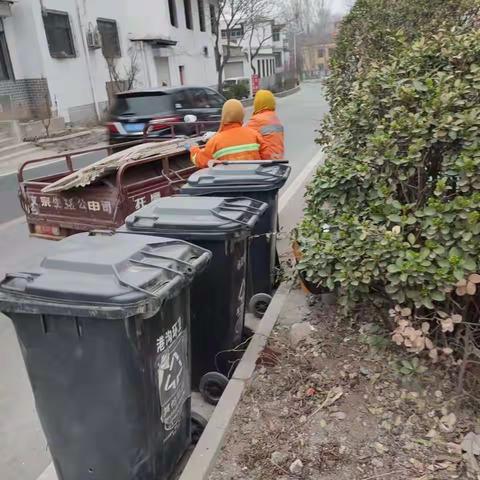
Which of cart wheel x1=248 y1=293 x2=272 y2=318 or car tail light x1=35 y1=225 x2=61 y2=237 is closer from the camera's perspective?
cart wheel x1=248 y1=293 x2=272 y2=318

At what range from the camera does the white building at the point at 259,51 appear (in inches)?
1668

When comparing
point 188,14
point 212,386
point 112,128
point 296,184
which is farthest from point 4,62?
point 212,386

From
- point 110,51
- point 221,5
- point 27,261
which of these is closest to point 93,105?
point 110,51

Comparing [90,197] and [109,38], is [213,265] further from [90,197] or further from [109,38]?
[109,38]

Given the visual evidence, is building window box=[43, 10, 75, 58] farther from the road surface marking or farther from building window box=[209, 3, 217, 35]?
building window box=[209, 3, 217, 35]

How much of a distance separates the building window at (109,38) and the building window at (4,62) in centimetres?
499

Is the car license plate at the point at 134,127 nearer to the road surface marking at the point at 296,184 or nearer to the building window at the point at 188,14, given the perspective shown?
the road surface marking at the point at 296,184

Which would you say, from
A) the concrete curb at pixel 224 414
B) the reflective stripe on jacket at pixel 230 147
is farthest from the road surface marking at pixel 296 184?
the concrete curb at pixel 224 414

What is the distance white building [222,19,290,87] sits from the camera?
1668 inches

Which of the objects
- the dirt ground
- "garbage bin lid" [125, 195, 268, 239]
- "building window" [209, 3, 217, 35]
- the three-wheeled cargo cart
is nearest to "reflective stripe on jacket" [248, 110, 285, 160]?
the three-wheeled cargo cart

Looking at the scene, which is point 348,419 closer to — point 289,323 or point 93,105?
point 289,323

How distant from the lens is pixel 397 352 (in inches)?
108

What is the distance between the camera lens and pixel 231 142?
16.1ft

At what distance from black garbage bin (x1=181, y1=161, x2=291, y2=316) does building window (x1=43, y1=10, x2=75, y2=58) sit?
17.7m
